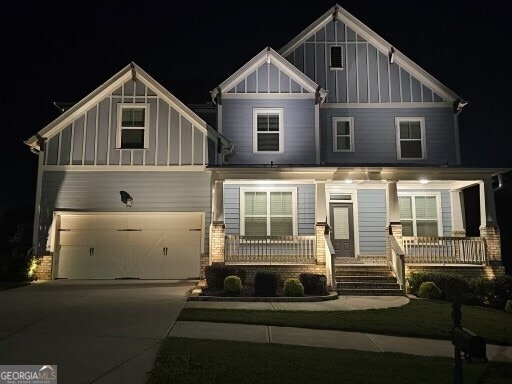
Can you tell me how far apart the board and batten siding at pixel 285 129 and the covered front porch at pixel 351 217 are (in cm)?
108

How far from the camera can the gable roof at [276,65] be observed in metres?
17.2

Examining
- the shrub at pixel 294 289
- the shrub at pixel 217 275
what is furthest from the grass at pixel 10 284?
the shrub at pixel 294 289

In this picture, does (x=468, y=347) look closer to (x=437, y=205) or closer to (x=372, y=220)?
(x=372, y=220)

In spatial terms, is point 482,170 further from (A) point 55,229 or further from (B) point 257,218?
(A) point 55,229

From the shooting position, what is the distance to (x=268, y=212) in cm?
1662

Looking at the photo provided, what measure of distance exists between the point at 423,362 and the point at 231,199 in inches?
429

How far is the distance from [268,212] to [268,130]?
3175 mm

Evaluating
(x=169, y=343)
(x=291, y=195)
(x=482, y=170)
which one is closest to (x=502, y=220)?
(x=482, y=170)

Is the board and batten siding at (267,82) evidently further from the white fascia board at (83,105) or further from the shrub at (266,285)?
the shrub at (266,285)

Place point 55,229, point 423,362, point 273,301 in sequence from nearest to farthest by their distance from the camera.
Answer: point 423,362 → point 273,301 → point 55,229

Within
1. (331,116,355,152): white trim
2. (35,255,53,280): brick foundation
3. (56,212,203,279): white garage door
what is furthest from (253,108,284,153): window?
(35,255,53,280): brick foundation

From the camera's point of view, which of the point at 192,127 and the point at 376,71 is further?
the point at 376,71

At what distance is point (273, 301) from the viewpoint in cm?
A: 1189

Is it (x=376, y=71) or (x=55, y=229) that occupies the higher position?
(x=376, y=71)
